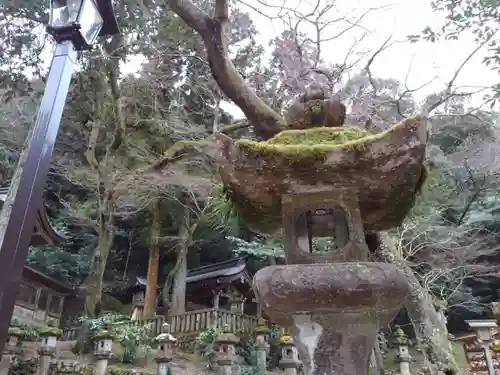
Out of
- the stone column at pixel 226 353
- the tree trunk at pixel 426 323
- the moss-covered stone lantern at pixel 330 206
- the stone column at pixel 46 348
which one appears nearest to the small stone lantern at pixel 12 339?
the stone column at pixel 46 348

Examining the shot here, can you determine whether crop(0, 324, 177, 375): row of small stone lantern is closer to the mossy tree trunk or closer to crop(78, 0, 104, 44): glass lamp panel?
the mossy tree trunk

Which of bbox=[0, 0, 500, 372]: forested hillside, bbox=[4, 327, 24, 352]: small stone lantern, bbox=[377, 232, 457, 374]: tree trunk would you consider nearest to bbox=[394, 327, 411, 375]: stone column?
bbox=[0, 0, 500, 372]: forested hillside

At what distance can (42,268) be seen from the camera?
16672 mm

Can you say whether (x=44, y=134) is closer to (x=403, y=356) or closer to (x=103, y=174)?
(x=403, y=356)

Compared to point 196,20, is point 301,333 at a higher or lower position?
lower

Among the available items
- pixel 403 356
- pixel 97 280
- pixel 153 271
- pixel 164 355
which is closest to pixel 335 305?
pixel 164 355

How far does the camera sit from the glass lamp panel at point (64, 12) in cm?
202

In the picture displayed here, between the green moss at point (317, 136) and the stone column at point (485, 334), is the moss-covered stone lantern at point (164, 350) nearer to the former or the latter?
the stone column at point (485, 334)

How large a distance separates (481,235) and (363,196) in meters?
13.7

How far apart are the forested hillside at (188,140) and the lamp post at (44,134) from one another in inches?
47.0

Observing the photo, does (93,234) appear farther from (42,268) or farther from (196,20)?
(196,20)

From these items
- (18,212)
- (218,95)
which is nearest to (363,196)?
(18,212)

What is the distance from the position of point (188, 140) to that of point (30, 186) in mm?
9014

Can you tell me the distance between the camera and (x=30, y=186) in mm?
1602
